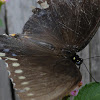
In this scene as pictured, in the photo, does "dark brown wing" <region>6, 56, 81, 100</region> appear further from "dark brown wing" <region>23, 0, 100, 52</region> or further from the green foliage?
"dark brown wing" <region>23, 0, 100, 52</region>

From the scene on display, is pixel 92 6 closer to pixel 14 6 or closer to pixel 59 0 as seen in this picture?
pixel 59 0

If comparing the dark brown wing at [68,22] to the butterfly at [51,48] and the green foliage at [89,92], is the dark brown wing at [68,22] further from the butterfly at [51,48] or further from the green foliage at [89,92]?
the green foliage at [89,92]

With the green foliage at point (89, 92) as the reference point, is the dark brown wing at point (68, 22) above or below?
above

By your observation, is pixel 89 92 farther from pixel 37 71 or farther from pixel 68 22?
pixel 68 22

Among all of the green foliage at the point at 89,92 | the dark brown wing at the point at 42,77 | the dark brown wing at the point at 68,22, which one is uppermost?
the dark brown wing at the point at 68,22

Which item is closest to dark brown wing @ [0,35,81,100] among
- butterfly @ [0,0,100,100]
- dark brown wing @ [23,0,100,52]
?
butterfly @ [0,0,100,100]

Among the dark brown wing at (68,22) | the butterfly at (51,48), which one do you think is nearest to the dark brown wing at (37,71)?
the butterfly at (51,48)

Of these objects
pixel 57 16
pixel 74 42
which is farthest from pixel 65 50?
pixel 57 16

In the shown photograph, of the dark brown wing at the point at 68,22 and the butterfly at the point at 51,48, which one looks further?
the dark brown wing at the point at 68,22

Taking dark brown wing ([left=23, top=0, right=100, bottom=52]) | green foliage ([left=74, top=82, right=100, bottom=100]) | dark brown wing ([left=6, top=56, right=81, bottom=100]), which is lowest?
green foliage ([left=74, top=82, right=100, bottom=100])
